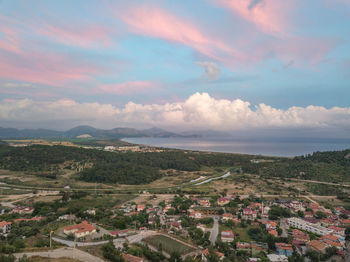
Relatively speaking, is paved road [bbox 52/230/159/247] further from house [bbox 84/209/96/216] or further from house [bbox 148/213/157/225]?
house [bbox 84/209/96/216]

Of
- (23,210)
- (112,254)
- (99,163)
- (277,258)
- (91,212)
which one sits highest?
(99,163)

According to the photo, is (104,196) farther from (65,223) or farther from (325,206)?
(325,206)

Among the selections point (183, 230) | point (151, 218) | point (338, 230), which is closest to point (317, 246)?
point (338, 230)

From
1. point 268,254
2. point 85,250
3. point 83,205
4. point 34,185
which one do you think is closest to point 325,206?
point 268,254

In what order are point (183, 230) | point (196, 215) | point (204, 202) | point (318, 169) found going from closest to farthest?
point (183, 230) < point (196, 215) < point (204, 202) < point (318, 169)

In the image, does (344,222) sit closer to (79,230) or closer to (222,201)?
(222,201)

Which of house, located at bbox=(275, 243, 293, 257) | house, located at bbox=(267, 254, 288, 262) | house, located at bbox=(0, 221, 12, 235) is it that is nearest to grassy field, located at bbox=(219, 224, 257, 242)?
house, located at bbox=(275, 243, 293, 257)

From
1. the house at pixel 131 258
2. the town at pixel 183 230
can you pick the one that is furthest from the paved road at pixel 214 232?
the house at pixel 131 258

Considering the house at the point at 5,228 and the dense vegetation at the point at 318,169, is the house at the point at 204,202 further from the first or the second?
the dense vegetation at the point at 318,169
